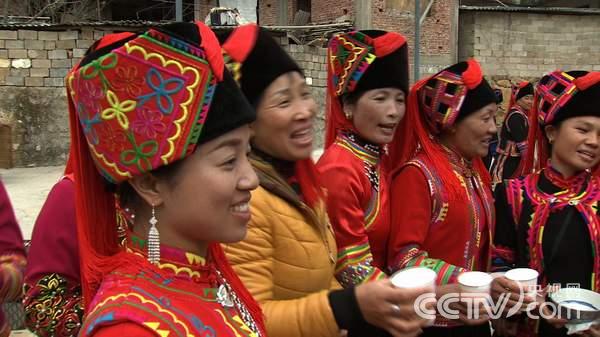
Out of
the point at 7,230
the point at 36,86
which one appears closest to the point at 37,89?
the point at 36,86

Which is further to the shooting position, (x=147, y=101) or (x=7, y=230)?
(x=7, y=230)

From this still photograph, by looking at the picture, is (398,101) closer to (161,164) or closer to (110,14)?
(161,164)

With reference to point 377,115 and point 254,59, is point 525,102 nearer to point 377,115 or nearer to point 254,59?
point 377,115

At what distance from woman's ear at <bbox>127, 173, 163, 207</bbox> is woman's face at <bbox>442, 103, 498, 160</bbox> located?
1.90 metres

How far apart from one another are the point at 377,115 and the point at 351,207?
0.51m

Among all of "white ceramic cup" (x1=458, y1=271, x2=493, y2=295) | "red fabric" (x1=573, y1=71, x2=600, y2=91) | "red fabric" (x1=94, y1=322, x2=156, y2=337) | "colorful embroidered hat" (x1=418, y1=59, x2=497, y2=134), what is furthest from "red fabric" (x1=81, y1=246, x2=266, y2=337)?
"red fabric" (x1=573, y1=71, x2=600, y2=91)

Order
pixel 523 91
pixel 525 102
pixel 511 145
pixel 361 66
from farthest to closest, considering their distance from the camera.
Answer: pixel 523 91
pixel 525 102
pixel 511 145
pixel 361 66

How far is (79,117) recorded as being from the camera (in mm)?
1315

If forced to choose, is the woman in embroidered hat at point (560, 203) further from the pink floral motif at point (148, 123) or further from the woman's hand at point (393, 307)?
the pink floral motif at point (148, 123)

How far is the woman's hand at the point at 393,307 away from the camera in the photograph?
1.52 meters

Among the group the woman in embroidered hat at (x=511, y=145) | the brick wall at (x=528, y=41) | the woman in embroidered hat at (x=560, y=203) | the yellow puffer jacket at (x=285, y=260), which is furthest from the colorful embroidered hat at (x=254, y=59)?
the brick wall at (x=528, y=41)

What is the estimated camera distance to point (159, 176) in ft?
4.29

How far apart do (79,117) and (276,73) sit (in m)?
0.79

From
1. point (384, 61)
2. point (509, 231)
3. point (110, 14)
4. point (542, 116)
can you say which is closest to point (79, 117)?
point (384, 61)
